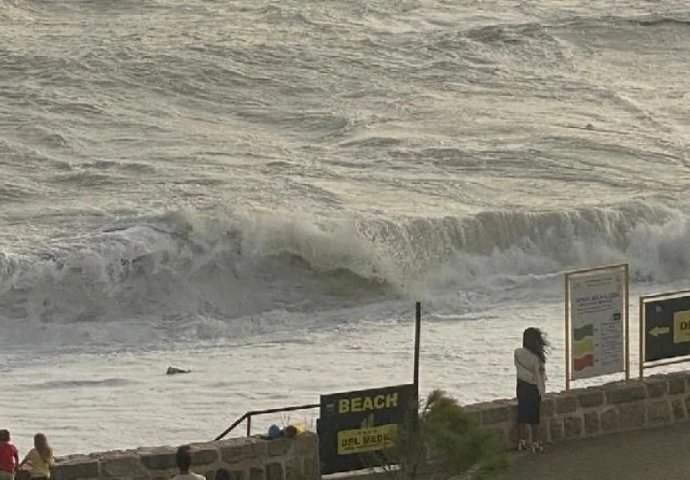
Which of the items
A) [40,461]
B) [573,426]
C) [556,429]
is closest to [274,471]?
[40,461]

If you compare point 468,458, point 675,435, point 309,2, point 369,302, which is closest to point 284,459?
point 468,458

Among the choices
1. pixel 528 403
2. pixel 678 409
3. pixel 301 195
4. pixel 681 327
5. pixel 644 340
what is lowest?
pixel 678 409

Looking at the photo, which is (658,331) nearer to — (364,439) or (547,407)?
(547,407)

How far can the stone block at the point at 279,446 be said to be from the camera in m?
14.1

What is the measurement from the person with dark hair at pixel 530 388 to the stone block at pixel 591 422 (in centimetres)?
49

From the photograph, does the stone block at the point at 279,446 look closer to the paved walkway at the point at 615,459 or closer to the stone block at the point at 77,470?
the stone block at the point at 77,470

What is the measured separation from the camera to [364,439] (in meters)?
14.4

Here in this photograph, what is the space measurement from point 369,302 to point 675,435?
376 inches

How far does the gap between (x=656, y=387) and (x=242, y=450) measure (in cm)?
397

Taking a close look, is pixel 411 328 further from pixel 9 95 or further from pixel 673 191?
pixel 9 95

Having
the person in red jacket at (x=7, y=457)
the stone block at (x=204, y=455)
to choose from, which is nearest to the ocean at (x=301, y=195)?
the stone block at (x=204, y=455)

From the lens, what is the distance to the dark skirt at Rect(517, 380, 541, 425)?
49.8ft

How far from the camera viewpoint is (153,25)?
44.6m

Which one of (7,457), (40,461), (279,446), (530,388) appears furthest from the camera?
(530,388)
